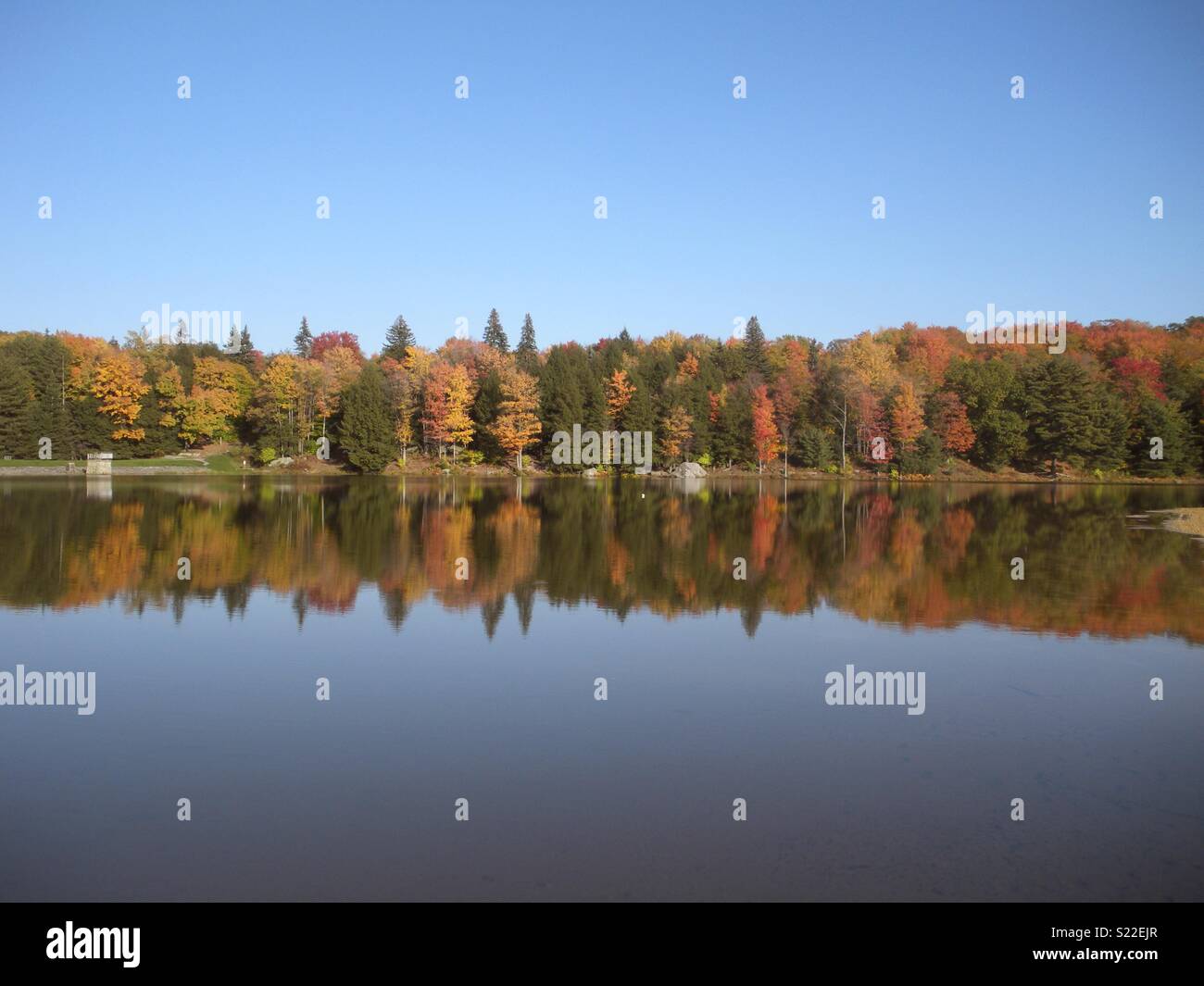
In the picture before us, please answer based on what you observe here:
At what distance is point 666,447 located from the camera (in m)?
76.1

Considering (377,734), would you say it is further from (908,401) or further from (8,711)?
(908,401)

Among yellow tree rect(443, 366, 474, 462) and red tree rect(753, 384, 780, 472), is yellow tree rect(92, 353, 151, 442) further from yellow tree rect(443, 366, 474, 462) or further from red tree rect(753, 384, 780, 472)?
red tree rect(753, 384, 780, 472)

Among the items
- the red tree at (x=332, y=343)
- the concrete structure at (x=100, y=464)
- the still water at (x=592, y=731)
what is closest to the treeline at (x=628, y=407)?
the concrete structure at (x=100, y=464)

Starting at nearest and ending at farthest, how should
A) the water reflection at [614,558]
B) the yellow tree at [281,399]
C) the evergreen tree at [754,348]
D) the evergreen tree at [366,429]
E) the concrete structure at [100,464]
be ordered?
the water reflection at [614,558] → the concrete structure at [100,464] → the evergreen tree at [366,429] → the yellow tree at [281,399] → the evergreen tree at [754,348]

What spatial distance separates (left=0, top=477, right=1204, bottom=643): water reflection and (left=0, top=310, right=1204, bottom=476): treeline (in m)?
30.7

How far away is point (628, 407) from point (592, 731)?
6815 cm

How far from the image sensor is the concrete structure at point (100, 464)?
6138cm

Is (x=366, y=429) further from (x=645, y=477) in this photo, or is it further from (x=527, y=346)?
(x=527, y=346)

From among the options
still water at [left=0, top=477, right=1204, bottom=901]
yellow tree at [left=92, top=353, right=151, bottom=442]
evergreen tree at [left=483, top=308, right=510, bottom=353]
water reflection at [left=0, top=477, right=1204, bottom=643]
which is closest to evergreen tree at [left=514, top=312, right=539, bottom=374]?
evergreen tree at [left=483, top=308, right=510, bottom=353]

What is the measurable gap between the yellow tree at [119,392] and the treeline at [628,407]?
0.14m

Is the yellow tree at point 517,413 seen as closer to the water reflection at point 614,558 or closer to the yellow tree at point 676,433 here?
the yellow tree at point 676,433

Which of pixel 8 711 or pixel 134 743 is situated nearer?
pixel 134 743
